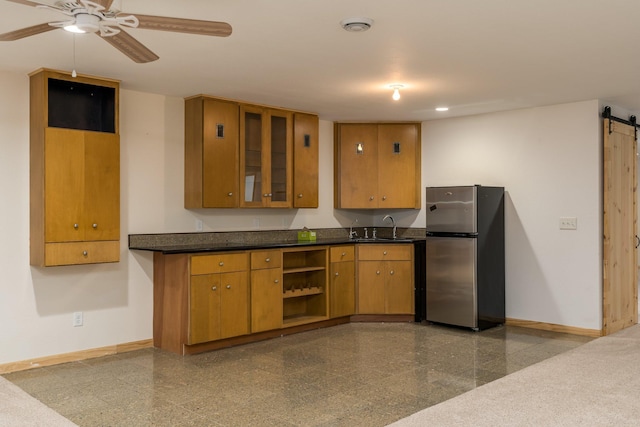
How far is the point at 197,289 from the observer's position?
4.77 meters

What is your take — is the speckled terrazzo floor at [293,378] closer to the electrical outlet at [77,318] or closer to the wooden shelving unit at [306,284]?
the electrical outlet at [77,318]

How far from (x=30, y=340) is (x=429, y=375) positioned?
3.09 metres

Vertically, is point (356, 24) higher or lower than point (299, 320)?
Result: higher

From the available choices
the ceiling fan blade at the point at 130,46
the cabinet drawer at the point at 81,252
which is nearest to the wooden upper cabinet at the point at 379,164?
the cabinet drawer at the point at 81,252

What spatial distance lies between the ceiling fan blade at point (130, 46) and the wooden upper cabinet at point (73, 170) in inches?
68.2

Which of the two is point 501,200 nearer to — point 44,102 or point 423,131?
point 423,131

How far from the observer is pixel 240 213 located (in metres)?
5.85

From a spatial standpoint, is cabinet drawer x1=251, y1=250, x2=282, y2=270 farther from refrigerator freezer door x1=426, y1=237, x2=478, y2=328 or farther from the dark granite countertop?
refrigerator freezer door x1=426, y1=237, x2=478, y2=328

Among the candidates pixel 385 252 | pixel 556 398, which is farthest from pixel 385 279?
pixel 556 398

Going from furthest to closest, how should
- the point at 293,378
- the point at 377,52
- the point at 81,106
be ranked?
the point at 81,106 < the point at 293,378 < the point at 377,52

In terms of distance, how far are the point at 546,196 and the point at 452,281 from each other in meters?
1.30

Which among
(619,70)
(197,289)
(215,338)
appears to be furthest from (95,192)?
(619,70)

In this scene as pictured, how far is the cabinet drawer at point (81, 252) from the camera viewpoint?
4242 mm

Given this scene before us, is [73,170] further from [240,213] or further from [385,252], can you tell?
[385,252]
